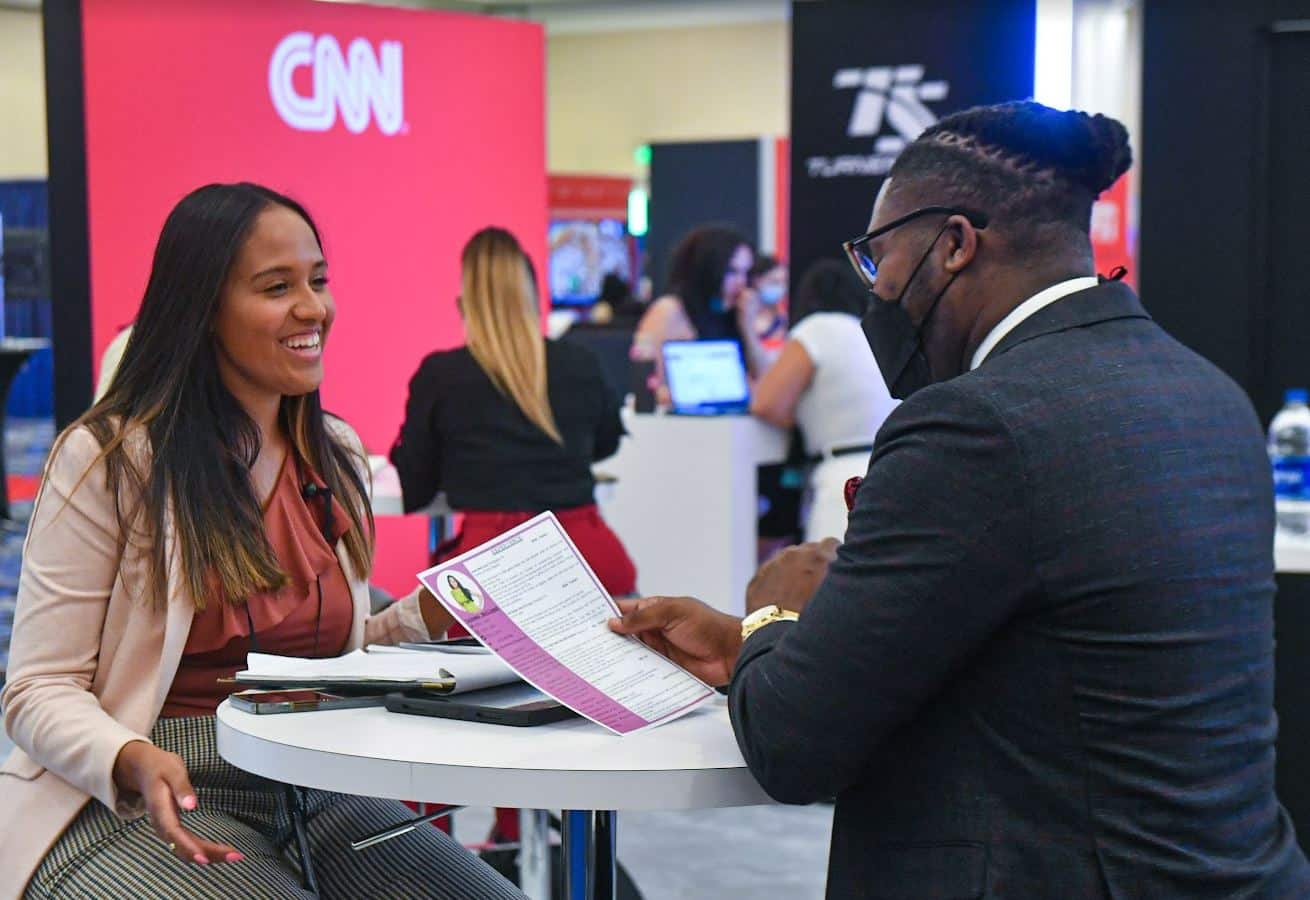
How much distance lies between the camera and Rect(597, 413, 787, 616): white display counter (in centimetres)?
526

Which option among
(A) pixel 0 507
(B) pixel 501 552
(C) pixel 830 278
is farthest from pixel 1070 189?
(A) pixel 0 507

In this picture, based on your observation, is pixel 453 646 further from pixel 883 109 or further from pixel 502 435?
pixel 883 109

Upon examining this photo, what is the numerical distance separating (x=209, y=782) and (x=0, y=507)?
821 cm

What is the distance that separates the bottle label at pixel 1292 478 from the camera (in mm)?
3637

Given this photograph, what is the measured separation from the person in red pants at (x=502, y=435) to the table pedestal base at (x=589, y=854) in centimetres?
197

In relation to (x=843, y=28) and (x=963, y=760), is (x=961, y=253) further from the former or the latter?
(x=843, y=28)

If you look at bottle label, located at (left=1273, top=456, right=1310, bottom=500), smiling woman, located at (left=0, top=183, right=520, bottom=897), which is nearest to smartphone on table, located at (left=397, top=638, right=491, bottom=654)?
smiling woman, located at (left=0, top=183, right=520, bottom=897)

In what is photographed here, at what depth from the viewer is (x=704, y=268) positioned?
675 centimetres

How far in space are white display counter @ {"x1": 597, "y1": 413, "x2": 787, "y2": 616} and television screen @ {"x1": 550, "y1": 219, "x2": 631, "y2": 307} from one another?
7.74 metres

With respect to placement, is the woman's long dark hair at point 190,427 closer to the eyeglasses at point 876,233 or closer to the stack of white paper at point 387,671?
the stack of white paper at point 387,671

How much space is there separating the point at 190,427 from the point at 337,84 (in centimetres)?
391

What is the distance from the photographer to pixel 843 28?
533cm

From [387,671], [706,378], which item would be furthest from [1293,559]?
[706,378]

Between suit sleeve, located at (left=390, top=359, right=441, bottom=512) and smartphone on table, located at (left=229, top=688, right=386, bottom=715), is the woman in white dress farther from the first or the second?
smartphone on table, located at (left=229, top=688, right=386, bottom=715)
